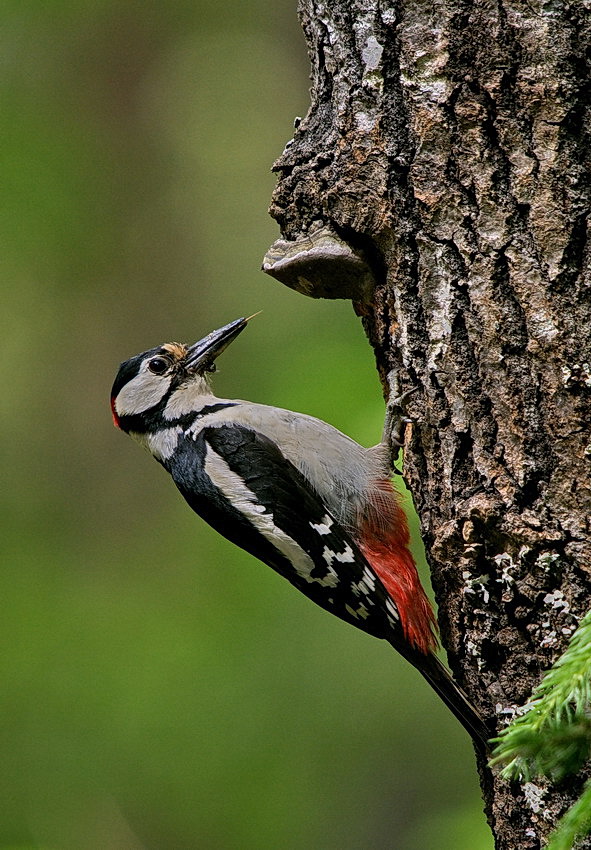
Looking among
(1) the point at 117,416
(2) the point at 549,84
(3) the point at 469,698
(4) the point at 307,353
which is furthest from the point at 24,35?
(3) the point at 469,698

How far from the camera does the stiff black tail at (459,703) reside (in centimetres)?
239

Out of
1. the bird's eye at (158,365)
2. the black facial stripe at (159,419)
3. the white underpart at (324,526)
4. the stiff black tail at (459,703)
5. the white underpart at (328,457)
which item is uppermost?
the bird's eye at (158,365)

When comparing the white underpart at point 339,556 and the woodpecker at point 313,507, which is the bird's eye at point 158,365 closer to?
the woodpecker at point 313,507

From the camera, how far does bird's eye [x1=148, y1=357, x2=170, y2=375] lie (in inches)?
150

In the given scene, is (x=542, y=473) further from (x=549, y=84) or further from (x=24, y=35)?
(x=24, y=35)

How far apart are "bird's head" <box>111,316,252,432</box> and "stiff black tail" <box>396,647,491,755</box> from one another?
5.22 feet

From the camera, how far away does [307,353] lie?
4.93 meters

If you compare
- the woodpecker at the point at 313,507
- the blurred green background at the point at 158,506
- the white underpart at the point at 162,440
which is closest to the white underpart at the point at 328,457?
the woodpecker at the point at 313,507

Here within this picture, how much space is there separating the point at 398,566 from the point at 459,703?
0.76 metres

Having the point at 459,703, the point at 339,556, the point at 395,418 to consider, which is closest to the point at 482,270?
the point at 395,418

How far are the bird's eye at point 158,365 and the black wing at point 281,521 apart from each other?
0.45 metres

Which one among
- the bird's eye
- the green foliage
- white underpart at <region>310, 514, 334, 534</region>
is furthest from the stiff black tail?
the bird's eye

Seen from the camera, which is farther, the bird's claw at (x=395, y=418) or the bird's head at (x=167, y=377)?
the bird's head at (x=167, y=377)

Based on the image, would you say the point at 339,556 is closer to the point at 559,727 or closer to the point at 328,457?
the point at 328,457
